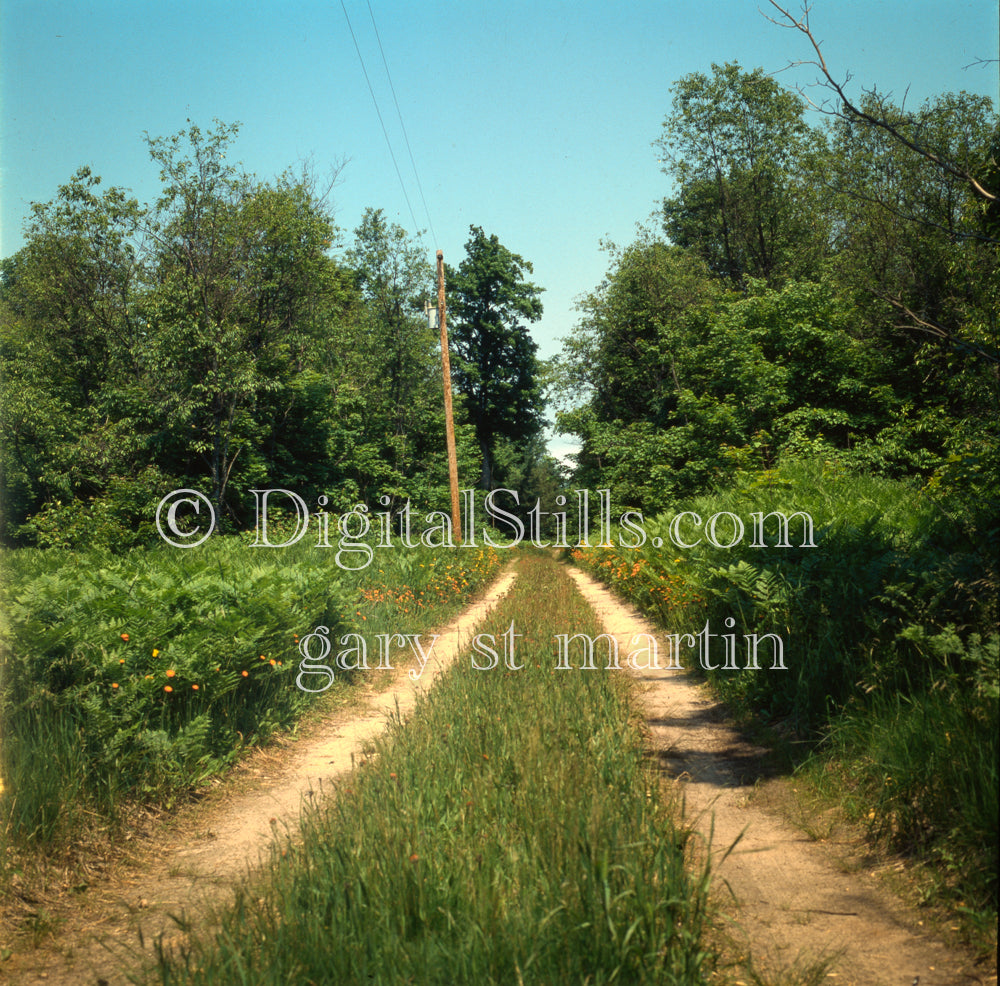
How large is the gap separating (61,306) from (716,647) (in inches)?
1029

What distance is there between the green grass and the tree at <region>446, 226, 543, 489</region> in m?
43.7

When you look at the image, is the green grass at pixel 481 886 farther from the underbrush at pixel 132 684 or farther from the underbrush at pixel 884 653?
the underbrush at pixel 132 684

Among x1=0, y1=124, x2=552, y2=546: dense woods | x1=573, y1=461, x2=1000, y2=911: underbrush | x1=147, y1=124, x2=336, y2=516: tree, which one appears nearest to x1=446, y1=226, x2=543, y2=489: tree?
x1=0, y1=124, x2=552, y2=546: dense woods

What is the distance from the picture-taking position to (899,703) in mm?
4551

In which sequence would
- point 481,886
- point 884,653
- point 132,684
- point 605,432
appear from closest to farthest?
point 481,886 → point 132,684 → point 884,653 → point 605,432

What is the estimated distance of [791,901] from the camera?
3.41 meters

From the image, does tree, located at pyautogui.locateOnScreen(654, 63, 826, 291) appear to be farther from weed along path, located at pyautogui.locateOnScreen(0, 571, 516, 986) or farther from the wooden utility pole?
weed along path, located at pyautogui.locateOnScreen(0, 571, 516, 986)

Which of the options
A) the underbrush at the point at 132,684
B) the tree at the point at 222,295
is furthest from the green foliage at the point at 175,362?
the underbrush at the point at 132,684

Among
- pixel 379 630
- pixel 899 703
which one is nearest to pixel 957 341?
pixel 899 703

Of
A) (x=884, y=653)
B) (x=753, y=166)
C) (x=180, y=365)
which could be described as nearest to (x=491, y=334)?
(x=753, y=166)

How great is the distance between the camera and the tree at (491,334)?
155ft

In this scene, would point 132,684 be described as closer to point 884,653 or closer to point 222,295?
point 884,653

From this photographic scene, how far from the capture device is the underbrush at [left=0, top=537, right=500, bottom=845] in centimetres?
418

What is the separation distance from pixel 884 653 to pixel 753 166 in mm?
32257
